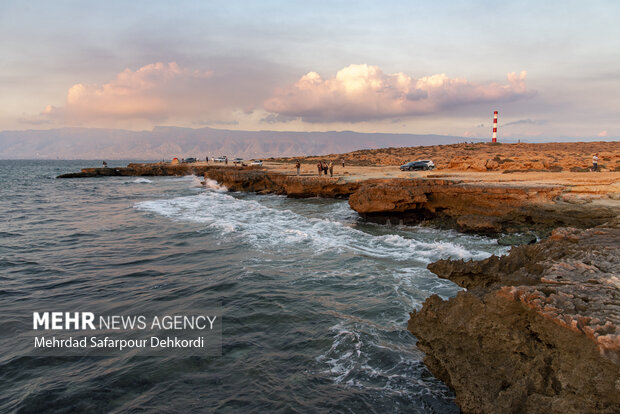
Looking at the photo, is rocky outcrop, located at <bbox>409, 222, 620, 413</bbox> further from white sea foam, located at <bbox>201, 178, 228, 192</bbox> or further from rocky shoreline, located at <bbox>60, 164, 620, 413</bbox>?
white sea foam, located at <bbox>201, 178, 228, 192</bbox>

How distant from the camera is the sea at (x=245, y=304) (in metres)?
5.16

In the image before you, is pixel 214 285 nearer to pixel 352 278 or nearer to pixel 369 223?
pixel 352 278

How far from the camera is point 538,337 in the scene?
12.6 ft

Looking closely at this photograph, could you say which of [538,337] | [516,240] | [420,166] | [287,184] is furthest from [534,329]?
[420,166]

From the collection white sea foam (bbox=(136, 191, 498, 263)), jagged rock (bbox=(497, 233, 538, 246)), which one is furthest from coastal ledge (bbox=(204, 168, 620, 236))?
white sea foam (bbox=(136, 191, 498, 263))

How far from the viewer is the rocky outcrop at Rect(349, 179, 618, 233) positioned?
12.9 m

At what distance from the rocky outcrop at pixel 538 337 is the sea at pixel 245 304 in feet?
2.85

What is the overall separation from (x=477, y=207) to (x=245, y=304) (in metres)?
11.7

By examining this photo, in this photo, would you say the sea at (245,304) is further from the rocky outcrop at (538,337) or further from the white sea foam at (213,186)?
the white sea foam at (213,186)

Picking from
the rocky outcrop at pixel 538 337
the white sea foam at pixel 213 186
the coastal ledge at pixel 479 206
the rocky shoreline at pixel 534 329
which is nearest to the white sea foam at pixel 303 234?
the coastal ledge at pixel 479 206

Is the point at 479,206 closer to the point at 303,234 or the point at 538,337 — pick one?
the point at 303,234

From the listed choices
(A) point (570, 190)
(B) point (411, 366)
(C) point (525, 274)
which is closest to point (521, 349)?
(C) point (525, 274)

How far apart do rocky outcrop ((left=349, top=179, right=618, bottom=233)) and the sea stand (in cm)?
100

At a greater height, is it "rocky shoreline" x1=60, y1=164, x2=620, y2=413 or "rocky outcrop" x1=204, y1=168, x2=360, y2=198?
"rocky outcrop" x1=204, y1=168, x2=360, y2=198
